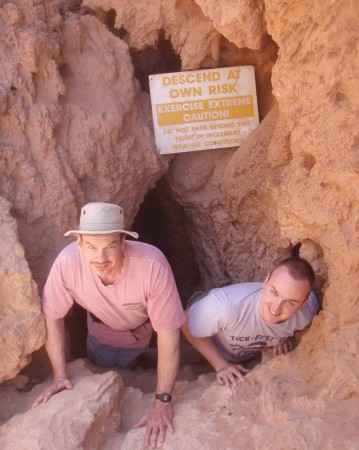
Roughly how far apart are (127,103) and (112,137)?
215 millimetres

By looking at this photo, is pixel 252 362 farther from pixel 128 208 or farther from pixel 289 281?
pixel 128 208

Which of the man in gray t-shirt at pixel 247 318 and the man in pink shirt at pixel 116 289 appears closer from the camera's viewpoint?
the man in pink shirt at pixel 116 289

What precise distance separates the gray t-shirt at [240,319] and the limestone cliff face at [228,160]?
0.10 m

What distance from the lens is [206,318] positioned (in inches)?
92.7

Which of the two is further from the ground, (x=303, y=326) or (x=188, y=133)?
(x=188, y=133)

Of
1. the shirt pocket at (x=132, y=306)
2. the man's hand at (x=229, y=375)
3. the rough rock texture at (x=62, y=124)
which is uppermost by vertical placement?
the rough rock texture at (x=62, y=124)

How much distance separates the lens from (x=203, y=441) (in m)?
1.98

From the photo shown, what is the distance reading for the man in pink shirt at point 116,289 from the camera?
205cm

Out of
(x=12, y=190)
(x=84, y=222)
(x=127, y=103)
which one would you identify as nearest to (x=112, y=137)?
(x=127, y=103)

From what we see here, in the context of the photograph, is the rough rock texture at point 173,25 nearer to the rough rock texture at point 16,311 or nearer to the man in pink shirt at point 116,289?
the man in pink shirt at point 116,289

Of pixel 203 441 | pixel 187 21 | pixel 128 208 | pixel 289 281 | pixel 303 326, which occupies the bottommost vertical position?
pixel 203 441

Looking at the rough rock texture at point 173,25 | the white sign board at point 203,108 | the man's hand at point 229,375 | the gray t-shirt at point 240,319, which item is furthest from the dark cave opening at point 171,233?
the man's hand at point 229,375

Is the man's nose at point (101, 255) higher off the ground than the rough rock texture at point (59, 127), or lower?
lower

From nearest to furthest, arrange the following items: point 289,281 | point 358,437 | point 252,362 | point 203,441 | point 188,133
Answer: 1. point 358,437
2. point 203,441
3. point 289,281
4. point 252,362
5. point 188,133
